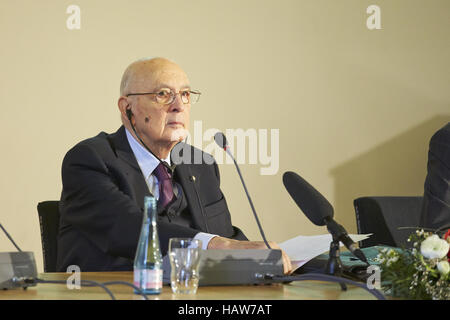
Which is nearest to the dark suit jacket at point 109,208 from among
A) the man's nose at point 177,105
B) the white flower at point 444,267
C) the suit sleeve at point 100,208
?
the suit sleeve at point 100,208

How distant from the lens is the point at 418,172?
4.07m

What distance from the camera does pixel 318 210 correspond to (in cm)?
145

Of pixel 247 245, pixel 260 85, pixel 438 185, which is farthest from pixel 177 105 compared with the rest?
pixel 260 85

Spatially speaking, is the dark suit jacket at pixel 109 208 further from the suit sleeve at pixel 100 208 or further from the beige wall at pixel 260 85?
the beige wall at pixel 260 85

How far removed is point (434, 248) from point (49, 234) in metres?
1.46

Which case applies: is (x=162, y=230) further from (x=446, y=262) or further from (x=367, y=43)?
(x=367, y=43)

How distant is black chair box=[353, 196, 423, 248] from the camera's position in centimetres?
284

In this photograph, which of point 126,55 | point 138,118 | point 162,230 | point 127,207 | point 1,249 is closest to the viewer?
point 162,230

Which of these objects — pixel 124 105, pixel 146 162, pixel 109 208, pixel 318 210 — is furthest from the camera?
pixel 124 105

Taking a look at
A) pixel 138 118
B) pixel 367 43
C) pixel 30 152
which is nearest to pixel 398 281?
pixel 138 118

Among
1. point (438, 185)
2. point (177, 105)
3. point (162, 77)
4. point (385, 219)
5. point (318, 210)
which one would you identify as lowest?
point (385, 219)

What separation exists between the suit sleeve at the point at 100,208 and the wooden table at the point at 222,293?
1.56 ft

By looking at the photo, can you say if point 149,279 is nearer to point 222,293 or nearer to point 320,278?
point 222,293

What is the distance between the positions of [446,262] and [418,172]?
2959mm
